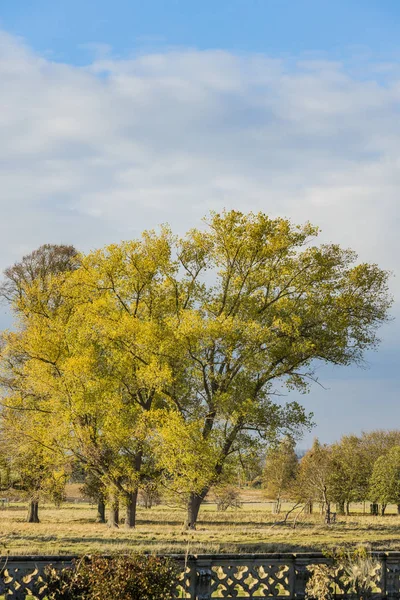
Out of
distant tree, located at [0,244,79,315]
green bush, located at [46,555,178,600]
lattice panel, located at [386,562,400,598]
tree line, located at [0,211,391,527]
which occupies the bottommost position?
lattice panel, located at [386,562,400,598]

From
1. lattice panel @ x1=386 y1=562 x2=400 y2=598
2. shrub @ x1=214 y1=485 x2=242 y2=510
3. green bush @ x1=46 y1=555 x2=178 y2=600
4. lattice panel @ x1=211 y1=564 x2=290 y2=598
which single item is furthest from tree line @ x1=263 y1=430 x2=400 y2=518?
green bush @ x1=46 y1=555 x2=178 y2=600

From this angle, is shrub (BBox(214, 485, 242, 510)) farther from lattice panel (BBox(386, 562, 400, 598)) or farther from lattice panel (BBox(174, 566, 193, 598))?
lattice panel (BBox(174, 566, 193, 598))

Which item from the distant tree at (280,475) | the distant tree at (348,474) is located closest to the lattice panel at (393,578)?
the distant tree at (348,474)

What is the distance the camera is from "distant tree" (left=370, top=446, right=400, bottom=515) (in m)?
75.4

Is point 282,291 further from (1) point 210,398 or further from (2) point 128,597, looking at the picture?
(2) point 128,597

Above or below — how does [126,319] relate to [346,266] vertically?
below

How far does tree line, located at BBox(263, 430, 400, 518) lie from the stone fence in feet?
164

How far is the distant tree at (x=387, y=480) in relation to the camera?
247 feet

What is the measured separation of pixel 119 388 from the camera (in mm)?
34531

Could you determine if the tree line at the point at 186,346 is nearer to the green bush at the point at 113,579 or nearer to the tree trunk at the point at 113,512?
the tree trunk at the point at 113,512

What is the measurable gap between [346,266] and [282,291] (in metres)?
3.63

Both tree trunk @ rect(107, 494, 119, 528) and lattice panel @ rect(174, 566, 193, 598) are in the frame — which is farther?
tree trunk @ rect(107, 494, 119, 528)

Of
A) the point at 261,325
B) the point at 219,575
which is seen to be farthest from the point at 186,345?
the point at 219,575

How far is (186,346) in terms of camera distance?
102ft
